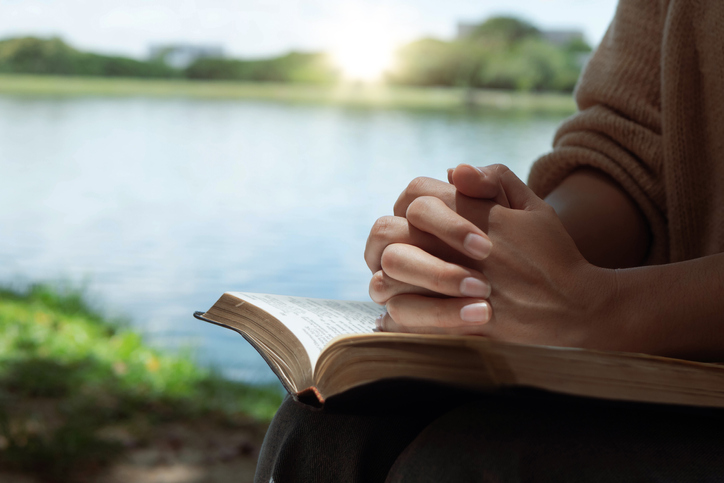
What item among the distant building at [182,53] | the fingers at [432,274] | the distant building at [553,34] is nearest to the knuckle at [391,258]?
the fingers at [432,274]

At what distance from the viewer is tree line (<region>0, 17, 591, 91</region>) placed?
699 centimetres

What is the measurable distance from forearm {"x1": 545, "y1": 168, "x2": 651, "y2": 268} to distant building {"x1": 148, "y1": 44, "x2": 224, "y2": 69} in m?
7.45

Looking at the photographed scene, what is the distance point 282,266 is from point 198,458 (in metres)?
2.25

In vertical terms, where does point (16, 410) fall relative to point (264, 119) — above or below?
below

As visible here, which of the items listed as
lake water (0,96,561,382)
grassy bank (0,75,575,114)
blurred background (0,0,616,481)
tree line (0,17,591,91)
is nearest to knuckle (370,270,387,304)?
blurred background (0,0,616,481)

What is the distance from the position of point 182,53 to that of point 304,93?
1.87 metres

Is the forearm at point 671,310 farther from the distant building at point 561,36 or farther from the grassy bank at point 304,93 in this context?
the distant building at point 561,36

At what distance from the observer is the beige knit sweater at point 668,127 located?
2.71 feet

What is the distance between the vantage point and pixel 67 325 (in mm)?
2594

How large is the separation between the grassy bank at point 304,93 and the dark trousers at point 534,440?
7035mm

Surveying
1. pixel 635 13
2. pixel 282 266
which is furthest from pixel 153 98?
pixel 635 13

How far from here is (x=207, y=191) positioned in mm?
5656

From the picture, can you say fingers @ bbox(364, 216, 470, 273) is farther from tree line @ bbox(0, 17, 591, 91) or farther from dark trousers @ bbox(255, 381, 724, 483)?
tree line @ bbox(0, 17, 591, 91)

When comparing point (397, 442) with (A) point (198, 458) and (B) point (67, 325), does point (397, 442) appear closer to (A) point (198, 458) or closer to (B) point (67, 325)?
(A) point (198, 458)
